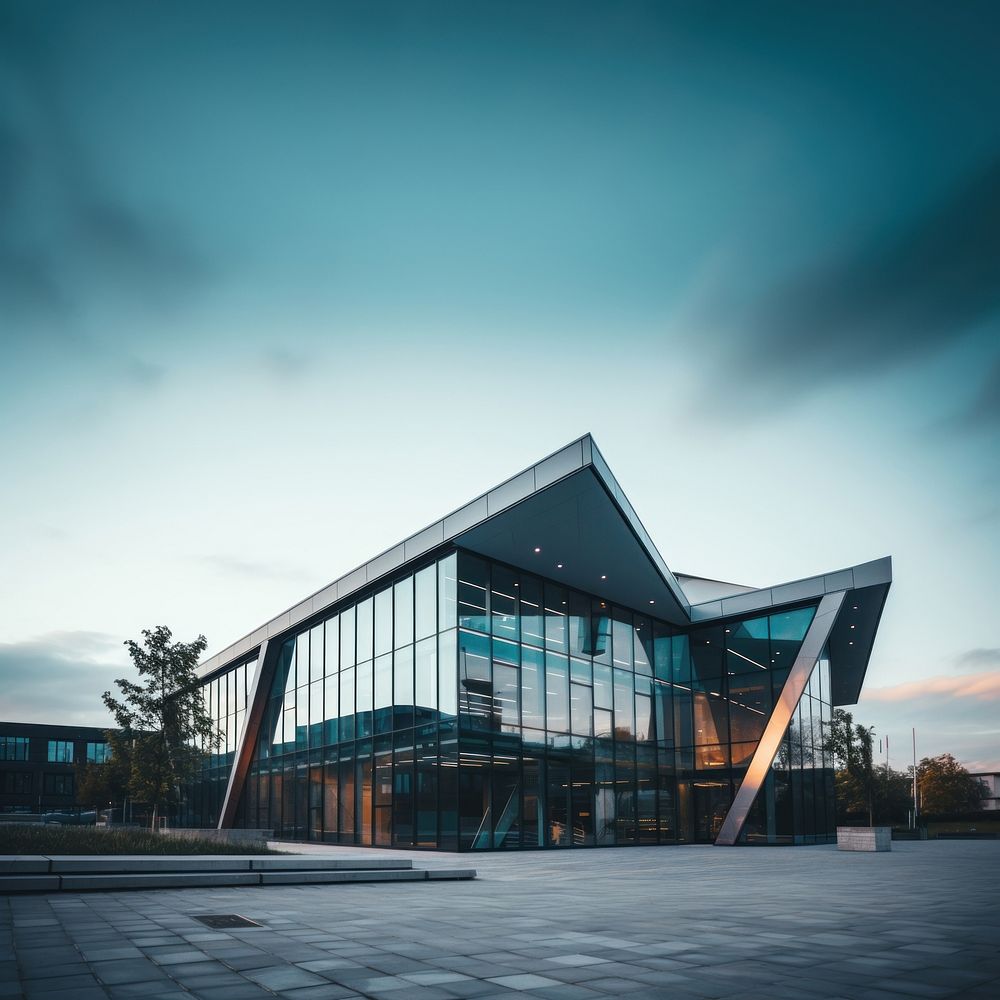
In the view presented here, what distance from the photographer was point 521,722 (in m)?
27.1

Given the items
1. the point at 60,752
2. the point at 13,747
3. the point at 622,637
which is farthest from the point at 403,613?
the point at 60,752

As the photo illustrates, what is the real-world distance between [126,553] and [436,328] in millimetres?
173626

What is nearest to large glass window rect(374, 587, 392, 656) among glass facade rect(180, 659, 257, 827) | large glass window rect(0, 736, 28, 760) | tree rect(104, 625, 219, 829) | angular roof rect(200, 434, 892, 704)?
angular roof rect(200, 434, 892, 704)

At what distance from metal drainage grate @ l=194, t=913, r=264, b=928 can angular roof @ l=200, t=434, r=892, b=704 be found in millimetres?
14579

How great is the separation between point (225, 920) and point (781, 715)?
1048 inches

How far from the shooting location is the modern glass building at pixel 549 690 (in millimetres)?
25547

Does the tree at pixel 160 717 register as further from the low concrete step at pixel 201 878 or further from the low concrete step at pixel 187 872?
the low concrete step at pixel 201 878

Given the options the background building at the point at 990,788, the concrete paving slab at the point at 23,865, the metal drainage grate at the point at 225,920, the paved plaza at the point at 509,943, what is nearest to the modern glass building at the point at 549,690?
the paved plaza at the point at 509,943

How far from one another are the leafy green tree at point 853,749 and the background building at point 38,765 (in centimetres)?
8782

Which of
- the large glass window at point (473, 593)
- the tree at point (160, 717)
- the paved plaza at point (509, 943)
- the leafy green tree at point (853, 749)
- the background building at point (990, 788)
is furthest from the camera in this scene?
the background building at point (990, 788)

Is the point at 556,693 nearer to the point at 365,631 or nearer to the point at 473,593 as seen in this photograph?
the point at 473,593

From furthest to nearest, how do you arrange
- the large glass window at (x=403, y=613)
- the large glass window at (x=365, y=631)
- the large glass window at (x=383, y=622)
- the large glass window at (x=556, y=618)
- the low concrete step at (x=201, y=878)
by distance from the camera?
the large glass window at (x=365, y=631), the large glass window at (x=383, y=622), the large glass window at (x=556, y=618), the large glass window at (x=403, y=613), the low concrete step at (x=201, y=878)

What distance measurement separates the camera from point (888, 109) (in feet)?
45.3

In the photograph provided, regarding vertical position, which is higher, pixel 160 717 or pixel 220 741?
pixel 160 717
